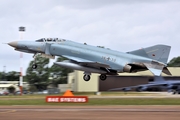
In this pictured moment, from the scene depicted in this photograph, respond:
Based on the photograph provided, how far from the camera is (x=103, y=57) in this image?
41000 mm

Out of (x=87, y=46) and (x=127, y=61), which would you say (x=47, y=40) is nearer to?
(x=87, y=46)

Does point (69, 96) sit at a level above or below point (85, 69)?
below

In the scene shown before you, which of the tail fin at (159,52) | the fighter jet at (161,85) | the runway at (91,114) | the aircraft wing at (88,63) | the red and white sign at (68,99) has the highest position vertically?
the tail fin at (159,52)

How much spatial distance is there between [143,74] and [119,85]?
22.8 ft

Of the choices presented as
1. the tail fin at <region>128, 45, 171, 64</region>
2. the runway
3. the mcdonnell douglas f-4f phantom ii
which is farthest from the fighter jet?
the runway

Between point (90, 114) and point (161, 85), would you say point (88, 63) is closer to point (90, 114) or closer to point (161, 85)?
point (90, 114)

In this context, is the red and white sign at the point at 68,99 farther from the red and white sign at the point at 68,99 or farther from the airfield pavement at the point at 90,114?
the airfield pavement at the point at 90,114

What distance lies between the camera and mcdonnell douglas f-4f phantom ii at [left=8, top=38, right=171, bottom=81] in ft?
133

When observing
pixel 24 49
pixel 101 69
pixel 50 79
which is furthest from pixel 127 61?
pixel 50 79

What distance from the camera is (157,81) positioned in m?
78.2

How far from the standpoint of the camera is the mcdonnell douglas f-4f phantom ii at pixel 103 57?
4056cm

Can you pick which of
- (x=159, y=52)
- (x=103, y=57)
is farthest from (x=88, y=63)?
(x=159, y=52)

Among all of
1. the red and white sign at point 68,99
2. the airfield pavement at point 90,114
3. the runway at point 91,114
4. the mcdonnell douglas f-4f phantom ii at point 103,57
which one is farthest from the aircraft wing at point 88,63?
the runway at point 91,114

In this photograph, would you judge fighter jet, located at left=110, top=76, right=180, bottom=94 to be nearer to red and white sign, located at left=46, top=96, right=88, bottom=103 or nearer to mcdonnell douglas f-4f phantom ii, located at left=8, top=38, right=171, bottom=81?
mcdonnell douglas f-4f phantom ii, located at left=8, top=38, right=171, bottom=81
